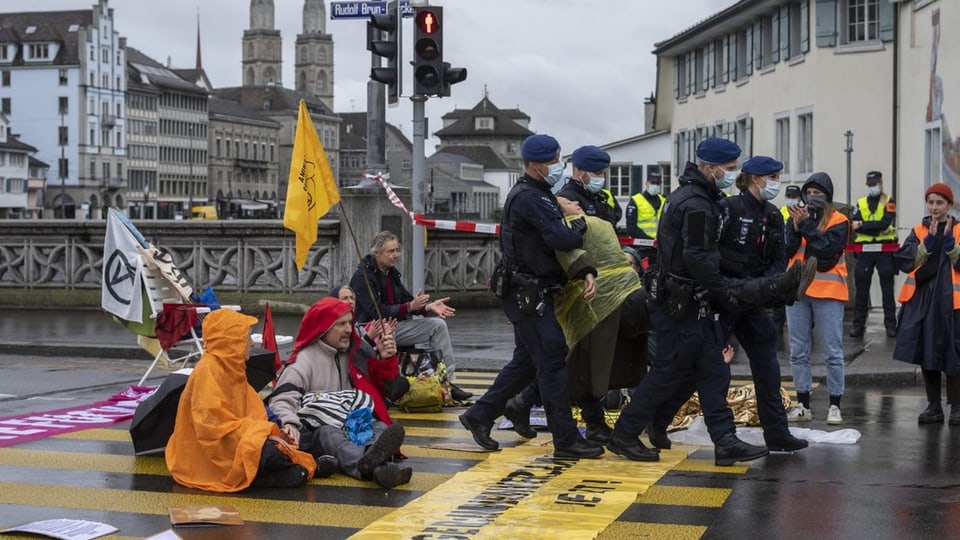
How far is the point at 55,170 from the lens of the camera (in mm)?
151750

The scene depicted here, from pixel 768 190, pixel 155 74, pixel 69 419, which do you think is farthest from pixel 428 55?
pixel 155 74

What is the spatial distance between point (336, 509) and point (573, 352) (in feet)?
8.24

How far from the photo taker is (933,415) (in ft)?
38.1

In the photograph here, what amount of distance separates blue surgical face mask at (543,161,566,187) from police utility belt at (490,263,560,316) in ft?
1.96

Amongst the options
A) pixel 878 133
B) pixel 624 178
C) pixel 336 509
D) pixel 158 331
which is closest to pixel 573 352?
pixel 336 509

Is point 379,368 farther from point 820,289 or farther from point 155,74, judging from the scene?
point 155,74

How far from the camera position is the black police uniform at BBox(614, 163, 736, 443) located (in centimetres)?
952

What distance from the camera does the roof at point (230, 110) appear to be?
186 m

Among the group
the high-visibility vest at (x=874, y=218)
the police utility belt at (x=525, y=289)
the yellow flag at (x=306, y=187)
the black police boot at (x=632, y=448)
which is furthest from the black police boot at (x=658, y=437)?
the high-visibility vest at (x=874, y=218)

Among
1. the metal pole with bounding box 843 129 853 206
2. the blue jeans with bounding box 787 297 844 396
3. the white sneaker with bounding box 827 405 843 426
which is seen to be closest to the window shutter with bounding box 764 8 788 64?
the metal pole with bounding box 843 129 853 206

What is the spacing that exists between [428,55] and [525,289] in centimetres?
679

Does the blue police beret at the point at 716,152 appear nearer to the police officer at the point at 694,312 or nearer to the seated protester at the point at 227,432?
the police officer at the point at 694,312

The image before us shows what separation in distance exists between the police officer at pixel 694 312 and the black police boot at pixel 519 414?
1013 millimetres

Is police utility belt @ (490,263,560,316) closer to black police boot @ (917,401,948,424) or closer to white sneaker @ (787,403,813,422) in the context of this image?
white sneaker @ (787,403,813,422)
